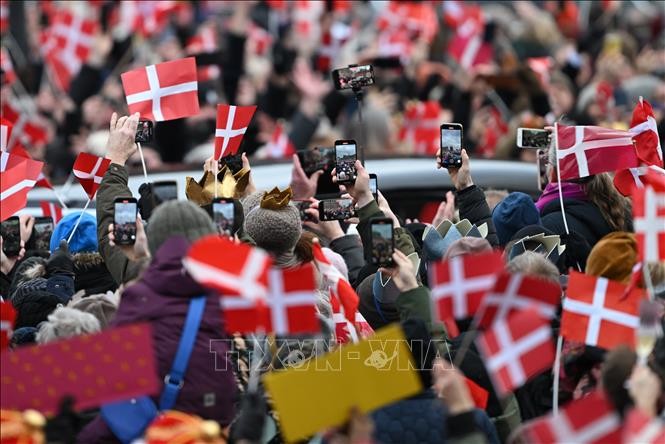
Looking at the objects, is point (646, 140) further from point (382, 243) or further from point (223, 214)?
point (223, 214)

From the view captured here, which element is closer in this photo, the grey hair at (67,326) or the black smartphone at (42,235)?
the grey hair at (67,326)

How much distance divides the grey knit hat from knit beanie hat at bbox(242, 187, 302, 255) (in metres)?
0.76

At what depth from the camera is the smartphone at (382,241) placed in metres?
7.10

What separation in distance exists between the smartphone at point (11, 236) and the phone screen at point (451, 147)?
2.23 m

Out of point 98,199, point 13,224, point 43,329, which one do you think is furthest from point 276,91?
point 43,329

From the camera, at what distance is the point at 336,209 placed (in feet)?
27.6

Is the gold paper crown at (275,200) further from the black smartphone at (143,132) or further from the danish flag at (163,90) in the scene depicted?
the danish flag at (163,90)

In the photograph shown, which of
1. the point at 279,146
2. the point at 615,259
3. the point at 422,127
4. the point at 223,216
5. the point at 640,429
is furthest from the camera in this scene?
the point at 422,127

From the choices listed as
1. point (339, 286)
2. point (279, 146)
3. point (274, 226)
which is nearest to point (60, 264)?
point (274, 226)

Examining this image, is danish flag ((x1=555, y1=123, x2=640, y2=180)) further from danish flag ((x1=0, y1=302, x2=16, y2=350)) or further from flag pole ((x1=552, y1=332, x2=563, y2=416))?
danish flag ((x1=0, y1=302, x2=16, y2=350))

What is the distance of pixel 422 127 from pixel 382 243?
25.9 ft

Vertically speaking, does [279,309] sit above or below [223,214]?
below

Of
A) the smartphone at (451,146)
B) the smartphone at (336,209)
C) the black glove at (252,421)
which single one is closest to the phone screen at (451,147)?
the smartphone at (451,146)

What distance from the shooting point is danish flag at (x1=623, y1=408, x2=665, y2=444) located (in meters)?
5.41
